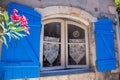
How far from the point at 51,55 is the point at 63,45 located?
16.4 inches

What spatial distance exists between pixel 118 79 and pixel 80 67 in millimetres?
1212

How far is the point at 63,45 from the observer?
4.30m

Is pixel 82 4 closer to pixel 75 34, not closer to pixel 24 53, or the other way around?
pixel 75 34

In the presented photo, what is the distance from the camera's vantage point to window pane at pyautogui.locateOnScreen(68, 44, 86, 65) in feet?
14.4

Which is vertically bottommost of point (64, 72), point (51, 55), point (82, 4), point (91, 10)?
point (64, 72)

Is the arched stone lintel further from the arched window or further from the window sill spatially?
the window sill

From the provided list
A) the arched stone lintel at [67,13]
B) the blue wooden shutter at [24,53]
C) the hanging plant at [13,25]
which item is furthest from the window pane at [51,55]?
the hanging plant at [13,25]

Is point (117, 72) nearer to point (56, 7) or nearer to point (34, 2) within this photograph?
point (56, 7)

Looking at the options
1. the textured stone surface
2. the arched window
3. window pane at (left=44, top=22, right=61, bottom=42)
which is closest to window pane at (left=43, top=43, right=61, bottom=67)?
the arched window

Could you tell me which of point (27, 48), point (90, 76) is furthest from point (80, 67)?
point (27, 48)

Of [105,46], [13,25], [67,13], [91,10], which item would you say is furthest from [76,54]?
[13,25]

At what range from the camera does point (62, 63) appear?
14.0ft

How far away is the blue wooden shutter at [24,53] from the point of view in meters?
3.25

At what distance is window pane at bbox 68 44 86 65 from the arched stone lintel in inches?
25.8
